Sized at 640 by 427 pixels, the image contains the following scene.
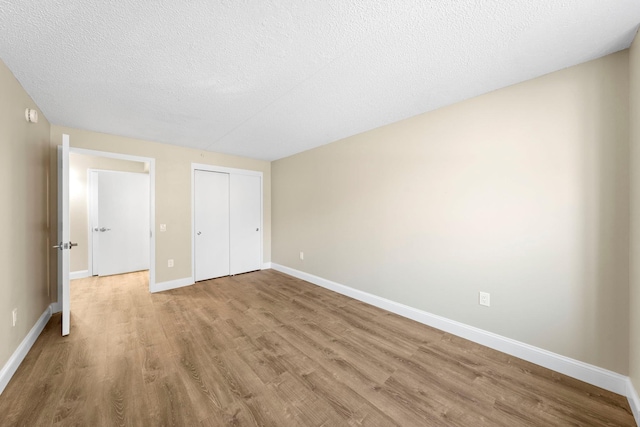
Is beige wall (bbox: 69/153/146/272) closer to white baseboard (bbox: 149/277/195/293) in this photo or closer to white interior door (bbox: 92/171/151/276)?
white interior door (bbox: 92/171/151/276)

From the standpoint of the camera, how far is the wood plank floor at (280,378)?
1.39 m

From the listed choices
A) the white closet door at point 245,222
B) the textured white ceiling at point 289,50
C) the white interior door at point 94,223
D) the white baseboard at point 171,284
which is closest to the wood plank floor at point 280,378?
the white baseboard at point 171,284

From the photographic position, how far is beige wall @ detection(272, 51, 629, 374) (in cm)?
158

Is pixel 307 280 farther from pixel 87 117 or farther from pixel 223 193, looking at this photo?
pixel 87 117

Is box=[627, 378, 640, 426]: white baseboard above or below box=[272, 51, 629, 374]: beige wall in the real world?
below

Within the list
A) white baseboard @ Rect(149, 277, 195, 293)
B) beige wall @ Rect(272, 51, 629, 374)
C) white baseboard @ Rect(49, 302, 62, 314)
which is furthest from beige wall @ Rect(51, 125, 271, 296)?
beige wall @ Rect(272, 51, 629, 374)

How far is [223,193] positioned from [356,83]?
10.7ft

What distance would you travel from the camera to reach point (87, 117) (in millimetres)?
2580

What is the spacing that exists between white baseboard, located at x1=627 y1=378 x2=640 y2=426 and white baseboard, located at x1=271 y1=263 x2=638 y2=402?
0.10 feet

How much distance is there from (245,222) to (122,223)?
234cm

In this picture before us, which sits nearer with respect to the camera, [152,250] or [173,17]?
[173,17]

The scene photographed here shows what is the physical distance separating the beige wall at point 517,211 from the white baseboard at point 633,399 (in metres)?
0.11

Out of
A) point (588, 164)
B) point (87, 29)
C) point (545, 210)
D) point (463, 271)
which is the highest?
point (87, 29)

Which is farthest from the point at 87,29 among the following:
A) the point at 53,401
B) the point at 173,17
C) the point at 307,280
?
the point at 307,280
